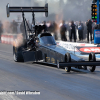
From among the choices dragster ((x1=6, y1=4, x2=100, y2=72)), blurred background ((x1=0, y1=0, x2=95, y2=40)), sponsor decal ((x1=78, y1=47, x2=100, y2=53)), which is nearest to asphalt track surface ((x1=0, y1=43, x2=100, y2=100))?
dragster ((x1=6, y1=4, x2=100, y2=72))

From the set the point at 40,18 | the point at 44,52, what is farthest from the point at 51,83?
the point at 40,18

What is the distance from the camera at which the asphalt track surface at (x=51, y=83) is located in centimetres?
689

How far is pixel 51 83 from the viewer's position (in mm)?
8438

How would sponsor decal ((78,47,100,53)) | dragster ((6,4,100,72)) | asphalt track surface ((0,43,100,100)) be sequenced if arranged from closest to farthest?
1. asphalt track surface ((0,43,100,100))
2. dragster ((6,4,100,72))
3. sponsor decal ((78,47,100,53))

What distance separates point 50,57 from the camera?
37.0 feet

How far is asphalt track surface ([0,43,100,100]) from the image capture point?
689 centimetres

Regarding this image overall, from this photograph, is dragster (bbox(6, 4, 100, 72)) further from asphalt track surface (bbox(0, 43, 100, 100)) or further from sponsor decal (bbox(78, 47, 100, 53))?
sponsor decal (bbox(78, 47, 100, 53))

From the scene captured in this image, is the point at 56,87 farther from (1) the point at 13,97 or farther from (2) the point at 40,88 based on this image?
(1) the point at 13,97

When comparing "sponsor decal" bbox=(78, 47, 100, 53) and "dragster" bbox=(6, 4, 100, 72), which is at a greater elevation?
"dragster" bbox=(6, 4, 100, 72)

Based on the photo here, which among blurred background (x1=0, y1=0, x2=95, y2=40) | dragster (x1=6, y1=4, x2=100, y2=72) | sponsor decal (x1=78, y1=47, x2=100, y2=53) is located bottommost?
sponsor decal (x1=78, y1=47, x2=100, y2=53)

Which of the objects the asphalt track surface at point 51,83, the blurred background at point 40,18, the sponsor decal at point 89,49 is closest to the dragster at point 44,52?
the asphalt track surface at point 51,83

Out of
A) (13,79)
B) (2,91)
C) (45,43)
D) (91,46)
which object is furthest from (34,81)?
(91,46)

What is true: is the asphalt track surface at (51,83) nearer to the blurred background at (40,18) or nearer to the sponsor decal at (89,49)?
the sponsor decal at (89,49)

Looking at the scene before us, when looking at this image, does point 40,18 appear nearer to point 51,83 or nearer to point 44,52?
point 44,52
